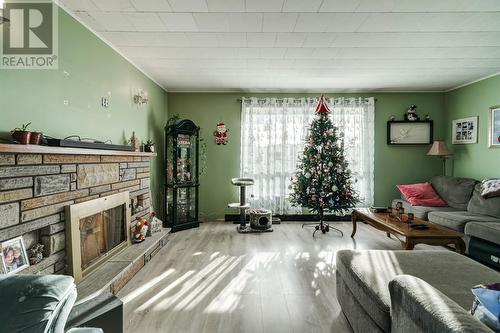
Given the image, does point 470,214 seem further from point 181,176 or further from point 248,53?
point 181,176

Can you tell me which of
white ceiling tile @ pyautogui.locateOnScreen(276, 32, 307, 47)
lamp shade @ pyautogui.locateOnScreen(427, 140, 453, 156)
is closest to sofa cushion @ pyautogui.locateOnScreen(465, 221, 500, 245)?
lamp shade @ pyautogui.locateOnScreen(427, 140, 453, 156)

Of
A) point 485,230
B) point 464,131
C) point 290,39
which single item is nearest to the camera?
point 290,39

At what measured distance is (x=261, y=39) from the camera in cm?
310

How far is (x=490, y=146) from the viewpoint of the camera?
14.6ft

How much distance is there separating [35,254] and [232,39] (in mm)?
2700

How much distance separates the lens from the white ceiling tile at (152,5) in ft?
7.80

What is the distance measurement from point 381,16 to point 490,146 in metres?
3.40

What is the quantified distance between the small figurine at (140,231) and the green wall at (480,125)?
5.34 m

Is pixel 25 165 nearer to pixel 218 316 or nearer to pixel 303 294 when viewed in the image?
pixel 218 316

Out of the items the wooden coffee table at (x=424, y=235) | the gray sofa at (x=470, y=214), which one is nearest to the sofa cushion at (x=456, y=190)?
the gray sofa at (x=470, y=214)

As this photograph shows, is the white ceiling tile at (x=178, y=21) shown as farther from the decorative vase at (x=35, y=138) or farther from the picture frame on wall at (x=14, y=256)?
the picture frame on wall at (x=14, y=256)

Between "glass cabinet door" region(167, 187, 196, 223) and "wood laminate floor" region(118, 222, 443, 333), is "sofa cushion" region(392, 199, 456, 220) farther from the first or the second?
"glass cabinet door" region(167, 187, 196, 223)

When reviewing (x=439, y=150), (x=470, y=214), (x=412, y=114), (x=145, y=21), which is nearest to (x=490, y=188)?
(x=470, y=214)

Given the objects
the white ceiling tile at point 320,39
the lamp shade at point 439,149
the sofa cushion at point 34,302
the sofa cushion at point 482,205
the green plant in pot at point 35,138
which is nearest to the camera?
the sofa cushion at point 34,302
